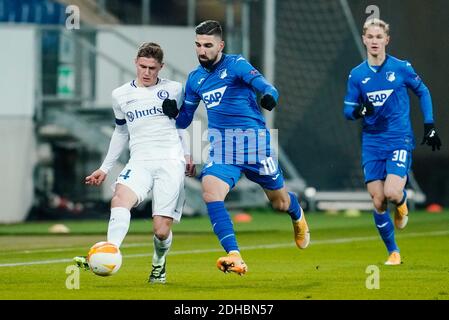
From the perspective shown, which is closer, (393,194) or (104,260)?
(104,260)

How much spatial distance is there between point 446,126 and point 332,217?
22.7 ft

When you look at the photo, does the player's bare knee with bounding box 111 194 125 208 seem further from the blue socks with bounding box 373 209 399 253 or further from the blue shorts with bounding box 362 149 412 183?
the blue socks with bounding box 373 209 399 253

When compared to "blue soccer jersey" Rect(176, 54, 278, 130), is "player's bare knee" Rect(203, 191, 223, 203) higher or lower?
lower

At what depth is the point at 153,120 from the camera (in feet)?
33.8

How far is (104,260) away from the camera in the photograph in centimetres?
947

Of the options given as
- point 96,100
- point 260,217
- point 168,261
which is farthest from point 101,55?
point 168,261

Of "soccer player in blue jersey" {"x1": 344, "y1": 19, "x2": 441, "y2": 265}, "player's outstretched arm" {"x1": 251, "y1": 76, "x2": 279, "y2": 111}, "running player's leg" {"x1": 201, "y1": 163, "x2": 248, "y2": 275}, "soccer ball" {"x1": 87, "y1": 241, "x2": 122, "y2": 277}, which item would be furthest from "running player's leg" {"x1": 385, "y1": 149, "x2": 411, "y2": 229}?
"soccer ball" {"x1": 87, "y1": 241, "x2": 122, "y2": 277}

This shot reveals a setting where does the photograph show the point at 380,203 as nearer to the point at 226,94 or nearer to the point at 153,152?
the point at 226,94

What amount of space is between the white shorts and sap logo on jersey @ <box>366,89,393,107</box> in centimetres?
270

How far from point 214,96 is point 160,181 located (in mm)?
858

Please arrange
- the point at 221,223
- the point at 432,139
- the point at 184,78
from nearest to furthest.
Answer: the point at 221,223, the point at 432,139, the point at 184,78

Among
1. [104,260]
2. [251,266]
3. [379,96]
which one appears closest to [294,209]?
[251,266]

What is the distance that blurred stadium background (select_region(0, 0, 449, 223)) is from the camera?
80.3 ft

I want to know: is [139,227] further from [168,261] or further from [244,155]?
[244,155]
